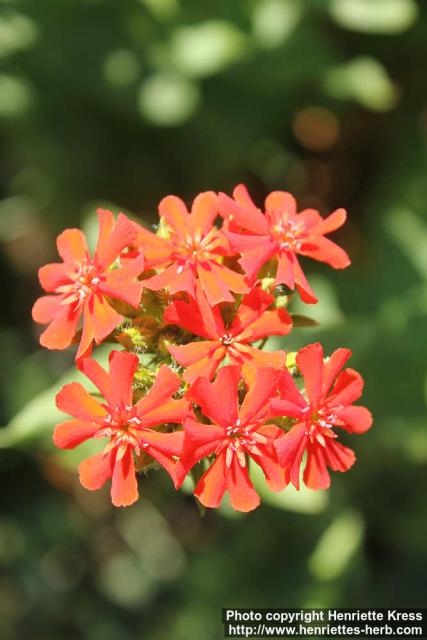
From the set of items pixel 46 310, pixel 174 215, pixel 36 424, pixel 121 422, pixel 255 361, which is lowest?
pixel 36 424

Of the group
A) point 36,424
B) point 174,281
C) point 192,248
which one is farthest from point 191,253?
point 36,424

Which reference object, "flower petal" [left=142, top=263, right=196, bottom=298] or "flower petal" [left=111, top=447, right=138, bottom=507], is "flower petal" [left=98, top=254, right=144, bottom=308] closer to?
"flower petal" [left=142, top=263, right=196, bottom=298]

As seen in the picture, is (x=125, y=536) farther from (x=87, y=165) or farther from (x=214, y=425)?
(x=214, y=425)

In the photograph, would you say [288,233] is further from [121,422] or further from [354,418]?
[121,422]

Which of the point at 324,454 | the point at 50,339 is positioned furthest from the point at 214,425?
the point at 50,339

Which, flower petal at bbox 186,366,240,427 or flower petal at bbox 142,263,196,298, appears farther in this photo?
flower petal at bbox 142,263,196,298

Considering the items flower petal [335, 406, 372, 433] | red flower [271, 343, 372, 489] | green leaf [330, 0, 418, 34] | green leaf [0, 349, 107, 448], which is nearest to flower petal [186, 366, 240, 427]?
red flower [271, 343, 372, 489]
